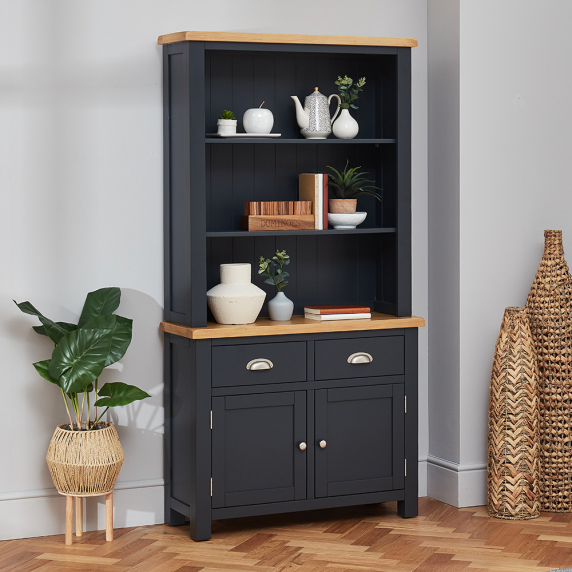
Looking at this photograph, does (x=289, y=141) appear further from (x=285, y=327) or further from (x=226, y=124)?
(x=285, y=327)

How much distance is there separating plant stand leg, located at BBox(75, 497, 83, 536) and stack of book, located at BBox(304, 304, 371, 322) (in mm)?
1259

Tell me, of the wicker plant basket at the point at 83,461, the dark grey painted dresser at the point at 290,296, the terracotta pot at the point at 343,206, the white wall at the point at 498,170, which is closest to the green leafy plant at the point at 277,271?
the dark grey painted dresser at the point at 290,296

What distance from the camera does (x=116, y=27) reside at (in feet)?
12.4

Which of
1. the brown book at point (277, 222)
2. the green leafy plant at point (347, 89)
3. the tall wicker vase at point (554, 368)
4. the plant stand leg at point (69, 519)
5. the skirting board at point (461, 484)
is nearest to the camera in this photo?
the plant stand leg at point (69, 519)

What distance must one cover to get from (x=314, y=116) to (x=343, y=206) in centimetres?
42

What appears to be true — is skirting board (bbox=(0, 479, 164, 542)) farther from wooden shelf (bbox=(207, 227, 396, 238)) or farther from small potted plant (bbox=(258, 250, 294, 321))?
wooden shelf (bbox=(207, 227, 396, 238))

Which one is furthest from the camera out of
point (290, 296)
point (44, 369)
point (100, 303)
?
point (290, 296)

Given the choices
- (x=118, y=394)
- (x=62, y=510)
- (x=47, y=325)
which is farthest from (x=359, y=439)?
(x=47, y=325)

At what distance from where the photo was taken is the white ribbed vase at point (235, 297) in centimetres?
374

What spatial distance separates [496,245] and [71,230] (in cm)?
196

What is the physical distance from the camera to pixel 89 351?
3.46m

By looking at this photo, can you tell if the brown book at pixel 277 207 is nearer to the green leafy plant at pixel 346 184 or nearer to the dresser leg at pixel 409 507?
the green leafy plant at pixel 346 184

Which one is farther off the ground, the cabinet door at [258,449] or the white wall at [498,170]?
the white wall at [498,170]

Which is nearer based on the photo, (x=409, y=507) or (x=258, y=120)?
(x=258, y=120)
